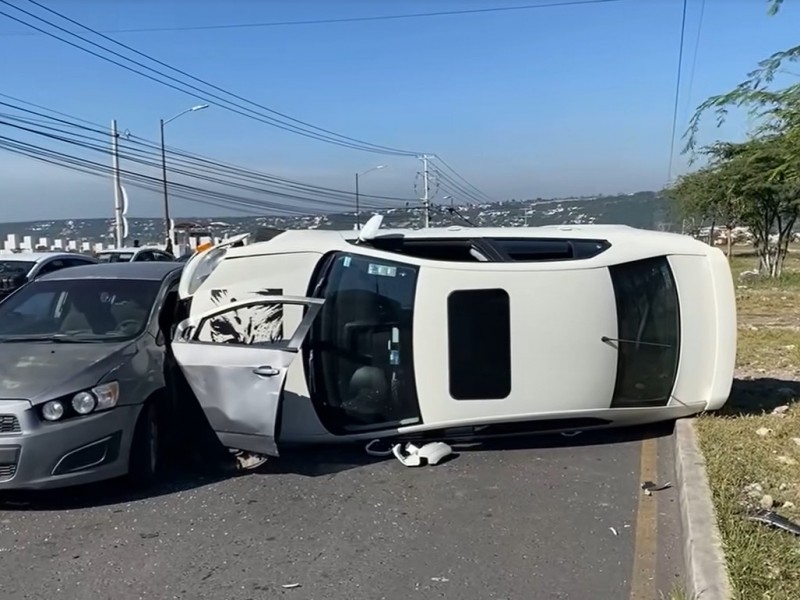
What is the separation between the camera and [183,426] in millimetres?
6707

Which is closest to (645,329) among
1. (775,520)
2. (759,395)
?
(775,520)

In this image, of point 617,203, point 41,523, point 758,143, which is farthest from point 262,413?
point 617,203

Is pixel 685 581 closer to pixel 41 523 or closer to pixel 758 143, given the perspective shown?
pixel 41 523

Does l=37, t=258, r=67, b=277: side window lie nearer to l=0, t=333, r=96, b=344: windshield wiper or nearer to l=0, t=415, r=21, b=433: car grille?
l=0, t=333, r=96, b=344: windshield wiper

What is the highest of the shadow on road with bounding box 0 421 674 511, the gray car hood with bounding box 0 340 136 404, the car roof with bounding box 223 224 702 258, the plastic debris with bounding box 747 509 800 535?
the car roof with bounding box 223 224 702 258

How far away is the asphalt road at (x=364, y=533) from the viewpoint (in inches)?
171

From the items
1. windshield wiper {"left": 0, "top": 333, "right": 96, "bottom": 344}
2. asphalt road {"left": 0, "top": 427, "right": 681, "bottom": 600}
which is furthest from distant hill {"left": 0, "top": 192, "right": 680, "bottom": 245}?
asphalt road {"left": 0, "top": 427, "right": 681, "bottom": 600}

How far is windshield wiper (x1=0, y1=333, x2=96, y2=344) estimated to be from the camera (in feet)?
20.8

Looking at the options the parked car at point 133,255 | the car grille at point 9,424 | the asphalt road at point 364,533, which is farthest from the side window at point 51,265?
the car grille at point 9,424

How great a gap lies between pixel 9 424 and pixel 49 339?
125 centimetres

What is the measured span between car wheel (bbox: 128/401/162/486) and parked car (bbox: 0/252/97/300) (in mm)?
12402

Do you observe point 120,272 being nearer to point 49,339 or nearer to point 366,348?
point 49,339

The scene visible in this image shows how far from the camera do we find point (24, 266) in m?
18.3

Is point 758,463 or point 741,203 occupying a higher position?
point 741,203
